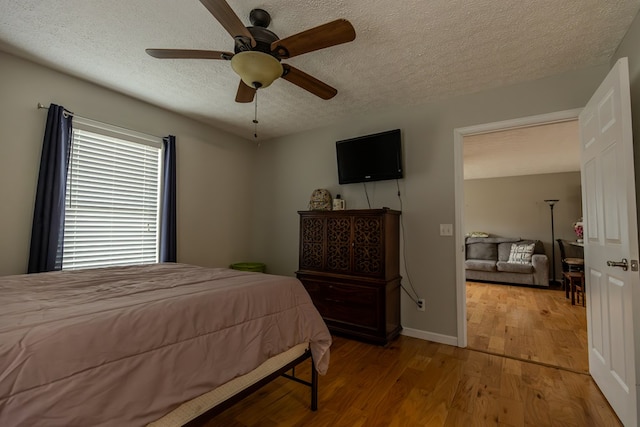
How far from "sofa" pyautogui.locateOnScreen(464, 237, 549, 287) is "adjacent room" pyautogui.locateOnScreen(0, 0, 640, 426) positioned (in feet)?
5.80

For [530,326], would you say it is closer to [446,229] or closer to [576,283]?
[446,229]

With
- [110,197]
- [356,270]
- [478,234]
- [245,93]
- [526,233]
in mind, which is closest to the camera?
[245,93]

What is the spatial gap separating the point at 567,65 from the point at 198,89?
3.20 meters

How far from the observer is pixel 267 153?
440 cm

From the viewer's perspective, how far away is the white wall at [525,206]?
623 cm

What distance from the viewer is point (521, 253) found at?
19.7ft

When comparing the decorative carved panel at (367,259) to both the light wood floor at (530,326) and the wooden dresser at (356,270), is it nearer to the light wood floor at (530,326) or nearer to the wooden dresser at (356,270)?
the wooden dresser at (356,270)

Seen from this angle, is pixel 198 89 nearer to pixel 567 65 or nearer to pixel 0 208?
pixel 0 208

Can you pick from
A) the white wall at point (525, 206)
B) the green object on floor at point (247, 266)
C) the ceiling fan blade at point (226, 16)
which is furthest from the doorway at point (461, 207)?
the white wall at point (525, 206)

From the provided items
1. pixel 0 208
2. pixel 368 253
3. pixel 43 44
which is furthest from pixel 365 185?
pixel 0 208

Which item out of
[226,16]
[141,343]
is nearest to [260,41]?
[226,16]

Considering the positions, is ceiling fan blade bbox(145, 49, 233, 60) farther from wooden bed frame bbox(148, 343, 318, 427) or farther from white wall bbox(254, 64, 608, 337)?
white wall bbox(254, 64, 608, 337)

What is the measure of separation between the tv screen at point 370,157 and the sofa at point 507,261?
162 inches

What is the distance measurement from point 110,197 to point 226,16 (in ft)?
7.63
